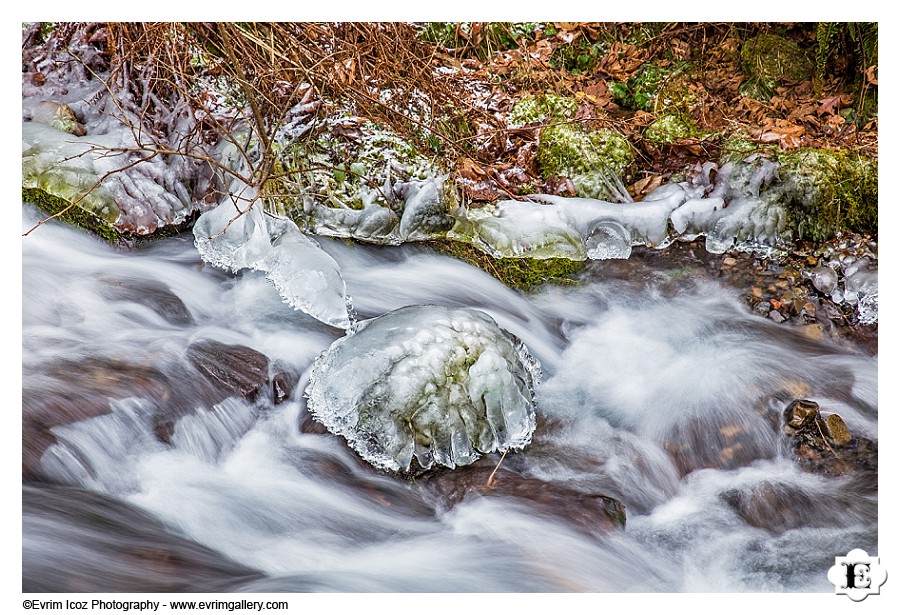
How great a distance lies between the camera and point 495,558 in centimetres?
237

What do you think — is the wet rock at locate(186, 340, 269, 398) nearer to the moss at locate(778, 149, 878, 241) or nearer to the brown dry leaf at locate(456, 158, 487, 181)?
the brown dry leaf at locate(456, 158, 487, 181)

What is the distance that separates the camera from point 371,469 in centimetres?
246

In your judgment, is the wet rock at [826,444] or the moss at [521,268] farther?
the moss at [521,268]

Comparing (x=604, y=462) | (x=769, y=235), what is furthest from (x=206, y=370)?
(x=769, y=235)

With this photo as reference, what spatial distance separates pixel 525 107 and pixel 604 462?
6.11ft

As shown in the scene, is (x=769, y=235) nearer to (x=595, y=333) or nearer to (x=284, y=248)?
(x=595, y=333)

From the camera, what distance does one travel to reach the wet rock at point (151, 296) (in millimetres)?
2742

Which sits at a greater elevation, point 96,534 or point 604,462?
point 604,462

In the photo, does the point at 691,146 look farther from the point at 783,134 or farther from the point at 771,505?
the point at 771,505

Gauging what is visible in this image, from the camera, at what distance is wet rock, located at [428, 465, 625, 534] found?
2.38m

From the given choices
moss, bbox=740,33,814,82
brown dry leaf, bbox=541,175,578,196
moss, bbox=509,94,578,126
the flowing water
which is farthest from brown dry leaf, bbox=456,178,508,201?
moss, bbox=740,33,814,82

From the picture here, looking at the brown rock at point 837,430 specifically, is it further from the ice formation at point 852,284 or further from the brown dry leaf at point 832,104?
the brown dry leaf at point 832,104

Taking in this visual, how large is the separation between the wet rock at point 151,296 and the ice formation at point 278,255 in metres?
0.26

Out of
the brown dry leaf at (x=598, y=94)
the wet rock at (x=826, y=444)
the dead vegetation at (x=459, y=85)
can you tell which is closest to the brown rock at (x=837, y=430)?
the wet rock at (x=826, y=444)
